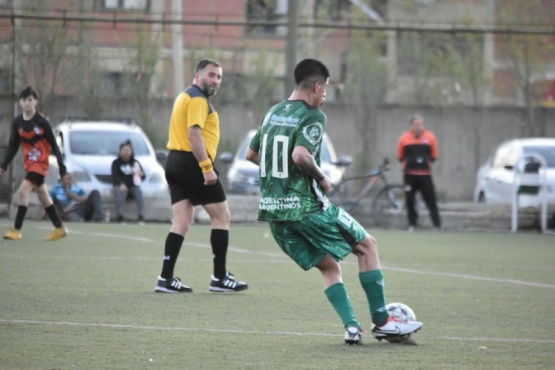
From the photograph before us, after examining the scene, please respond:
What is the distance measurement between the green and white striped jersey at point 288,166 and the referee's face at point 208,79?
2525 millimetres

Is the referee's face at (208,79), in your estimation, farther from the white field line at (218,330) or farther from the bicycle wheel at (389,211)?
the bicycle wheel at (389,211)

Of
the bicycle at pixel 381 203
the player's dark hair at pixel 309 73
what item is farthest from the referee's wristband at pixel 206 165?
the bicycle at pixel 381 203

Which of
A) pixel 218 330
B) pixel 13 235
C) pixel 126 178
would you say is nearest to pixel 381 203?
pixel 126 178

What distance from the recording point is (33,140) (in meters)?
14.7

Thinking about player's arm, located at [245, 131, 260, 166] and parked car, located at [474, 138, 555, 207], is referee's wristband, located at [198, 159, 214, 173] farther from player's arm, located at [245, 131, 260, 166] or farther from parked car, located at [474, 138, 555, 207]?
parked car, located at [474, 138, 555, 207]

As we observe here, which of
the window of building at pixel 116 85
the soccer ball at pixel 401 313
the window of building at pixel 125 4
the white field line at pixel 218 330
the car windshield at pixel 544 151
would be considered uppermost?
the window of building at pixel 125 4

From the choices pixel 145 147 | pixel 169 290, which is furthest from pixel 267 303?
pixel 145 147

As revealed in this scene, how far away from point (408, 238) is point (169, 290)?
867 cm

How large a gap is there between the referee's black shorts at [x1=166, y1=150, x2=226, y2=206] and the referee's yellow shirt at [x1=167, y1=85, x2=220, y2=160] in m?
0.09

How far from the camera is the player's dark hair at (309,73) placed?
25.1 feet

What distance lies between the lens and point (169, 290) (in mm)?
10234

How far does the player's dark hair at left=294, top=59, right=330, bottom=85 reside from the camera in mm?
7645

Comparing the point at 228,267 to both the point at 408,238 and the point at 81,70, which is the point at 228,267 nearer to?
the point at 408,238

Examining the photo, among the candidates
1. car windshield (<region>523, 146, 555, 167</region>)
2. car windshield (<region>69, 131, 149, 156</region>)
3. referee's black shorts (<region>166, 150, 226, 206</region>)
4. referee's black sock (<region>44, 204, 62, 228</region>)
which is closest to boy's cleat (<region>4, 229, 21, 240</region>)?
referee's black sock (<region>44, 204, 62, 228</region>)
